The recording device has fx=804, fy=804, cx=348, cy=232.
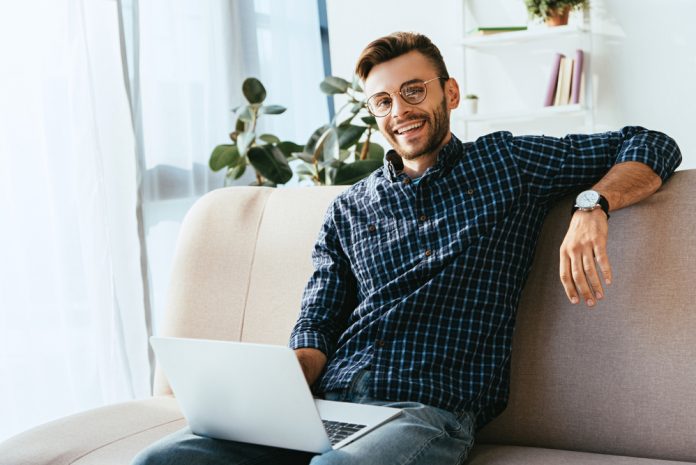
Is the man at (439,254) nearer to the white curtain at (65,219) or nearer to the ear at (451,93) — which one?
the ear at (451,93)

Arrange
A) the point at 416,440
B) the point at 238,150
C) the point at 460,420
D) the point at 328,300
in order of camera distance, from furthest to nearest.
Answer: the point at 238,150 → the point at 328,300 → the point at 460,420 → the point at 416,440

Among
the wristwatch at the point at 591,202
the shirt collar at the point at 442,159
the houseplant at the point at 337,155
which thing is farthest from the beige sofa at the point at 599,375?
the houseplant at the point at 337,155

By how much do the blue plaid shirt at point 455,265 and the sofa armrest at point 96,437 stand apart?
1.13 feet

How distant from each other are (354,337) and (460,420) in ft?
0.89

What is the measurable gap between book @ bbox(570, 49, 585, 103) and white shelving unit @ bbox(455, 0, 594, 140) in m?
0.06

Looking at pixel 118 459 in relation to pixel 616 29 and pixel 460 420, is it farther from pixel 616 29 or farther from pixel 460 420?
pixel 616 29

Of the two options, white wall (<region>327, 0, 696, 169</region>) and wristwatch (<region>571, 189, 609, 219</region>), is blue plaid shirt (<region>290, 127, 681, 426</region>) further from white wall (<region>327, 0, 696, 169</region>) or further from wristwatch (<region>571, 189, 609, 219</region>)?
white wall (<region>327, 0, 696, 169</region>)

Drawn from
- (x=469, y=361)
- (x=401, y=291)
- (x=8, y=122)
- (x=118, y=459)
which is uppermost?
(x=8, y=122)

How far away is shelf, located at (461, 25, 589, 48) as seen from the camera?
13.3 feet

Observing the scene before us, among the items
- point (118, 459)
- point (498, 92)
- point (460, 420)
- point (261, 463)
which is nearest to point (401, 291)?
point (460, 420)

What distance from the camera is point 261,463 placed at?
1310 mm

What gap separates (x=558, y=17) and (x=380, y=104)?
2.72 m

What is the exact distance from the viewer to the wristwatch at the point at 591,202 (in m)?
1.41

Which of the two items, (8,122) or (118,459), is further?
(8,122)
